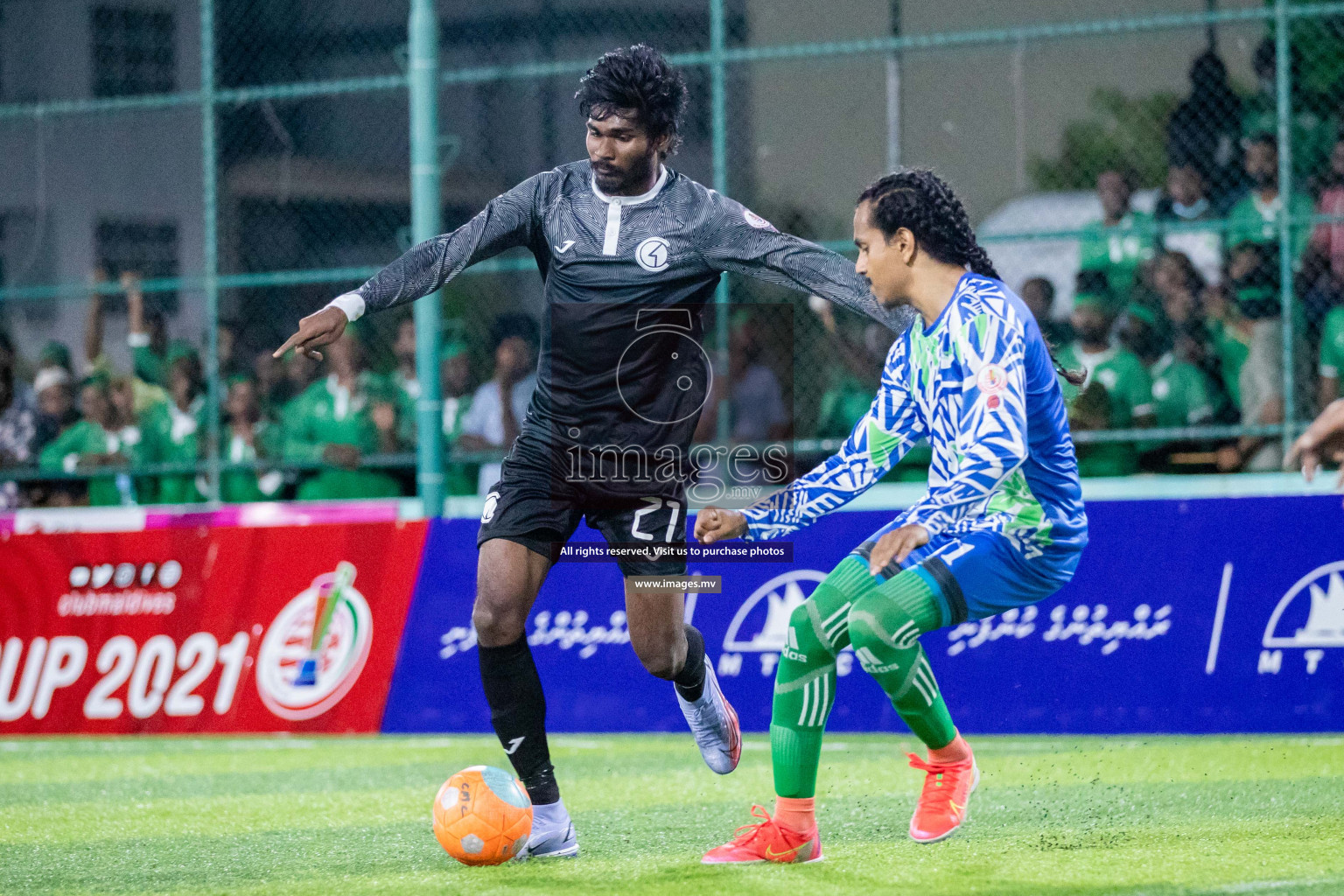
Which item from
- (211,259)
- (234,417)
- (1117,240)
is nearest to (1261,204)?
(1117,240)

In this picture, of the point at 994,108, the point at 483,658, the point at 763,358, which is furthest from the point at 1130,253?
the point at 483,658

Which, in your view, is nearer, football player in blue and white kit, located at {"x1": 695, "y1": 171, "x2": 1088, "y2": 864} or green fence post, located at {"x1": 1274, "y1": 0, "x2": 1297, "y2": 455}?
football player in blue and white kit, located at {"x1": 695, "y1": 171, "x2": 1088, "y2": 864}

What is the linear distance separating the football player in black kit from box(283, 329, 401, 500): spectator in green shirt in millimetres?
5954

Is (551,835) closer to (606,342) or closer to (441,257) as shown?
(606,342)

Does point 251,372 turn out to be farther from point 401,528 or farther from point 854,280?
point 854,280

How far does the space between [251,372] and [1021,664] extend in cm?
643

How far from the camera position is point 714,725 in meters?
6.28

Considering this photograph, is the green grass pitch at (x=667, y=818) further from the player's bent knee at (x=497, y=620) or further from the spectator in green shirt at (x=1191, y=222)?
the spectator in green shirt at (x=1191, y=222)

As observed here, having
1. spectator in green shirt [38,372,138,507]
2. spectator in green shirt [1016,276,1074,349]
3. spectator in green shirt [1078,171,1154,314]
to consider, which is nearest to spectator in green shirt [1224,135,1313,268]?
spectator in green shirt [1078,171,1154,314]

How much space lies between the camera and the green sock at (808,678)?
528cm

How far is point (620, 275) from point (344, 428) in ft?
21.0

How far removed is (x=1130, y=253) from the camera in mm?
10672

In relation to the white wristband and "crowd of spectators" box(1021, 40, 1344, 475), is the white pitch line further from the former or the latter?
the white wristband

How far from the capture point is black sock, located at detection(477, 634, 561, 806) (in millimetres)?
5699
